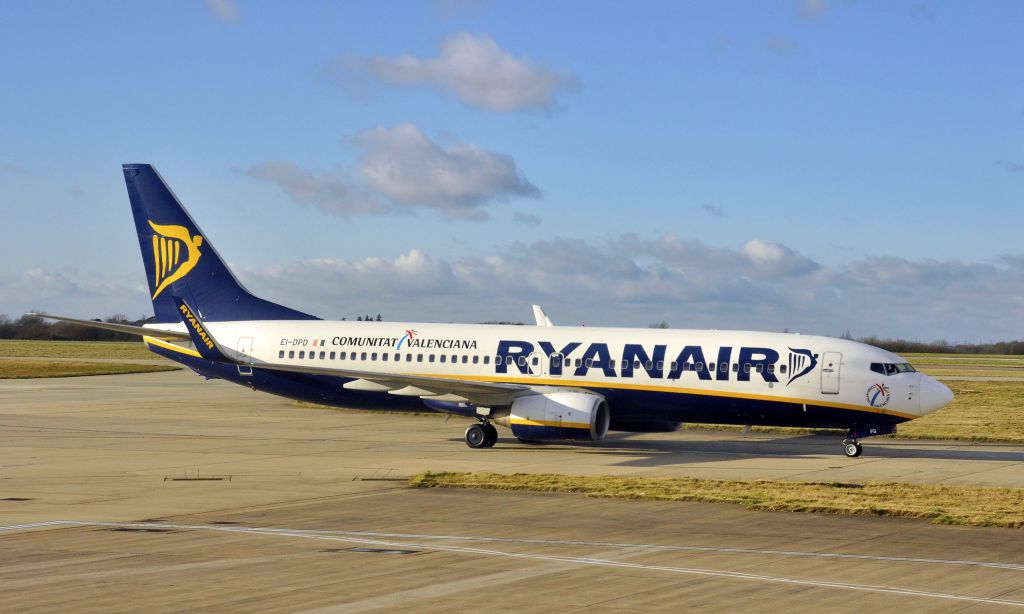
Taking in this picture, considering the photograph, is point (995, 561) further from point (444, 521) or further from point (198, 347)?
point (198, 347)

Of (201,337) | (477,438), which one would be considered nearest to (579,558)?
(477,438)

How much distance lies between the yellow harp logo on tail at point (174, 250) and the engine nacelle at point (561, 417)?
1544cm

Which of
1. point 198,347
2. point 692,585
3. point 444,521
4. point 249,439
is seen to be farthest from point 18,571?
point 198,347

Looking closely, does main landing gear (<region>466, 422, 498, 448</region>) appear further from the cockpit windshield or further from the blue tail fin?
the cockpit windshield

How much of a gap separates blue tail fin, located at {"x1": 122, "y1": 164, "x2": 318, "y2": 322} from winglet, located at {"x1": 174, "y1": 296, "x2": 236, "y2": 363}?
10.4ft

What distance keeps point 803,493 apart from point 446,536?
355 inches

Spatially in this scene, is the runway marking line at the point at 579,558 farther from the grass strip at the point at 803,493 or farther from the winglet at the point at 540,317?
the winglet at the point at 540,317

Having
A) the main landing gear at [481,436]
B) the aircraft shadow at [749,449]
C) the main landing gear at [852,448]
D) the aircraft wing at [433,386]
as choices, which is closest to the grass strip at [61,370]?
the aircraft wing at [433,386]

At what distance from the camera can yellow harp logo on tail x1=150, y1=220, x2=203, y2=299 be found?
42469 millimetres

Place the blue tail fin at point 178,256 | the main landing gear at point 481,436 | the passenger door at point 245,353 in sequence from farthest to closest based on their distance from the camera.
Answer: the blue tail fin at point 178,256, the passenger door at point 245,353, the main landing gear at point 481,436

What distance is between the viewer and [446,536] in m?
19.1

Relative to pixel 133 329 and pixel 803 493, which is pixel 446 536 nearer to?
pixel 803 493

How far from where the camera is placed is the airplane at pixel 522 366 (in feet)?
108

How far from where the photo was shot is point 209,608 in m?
13.5
